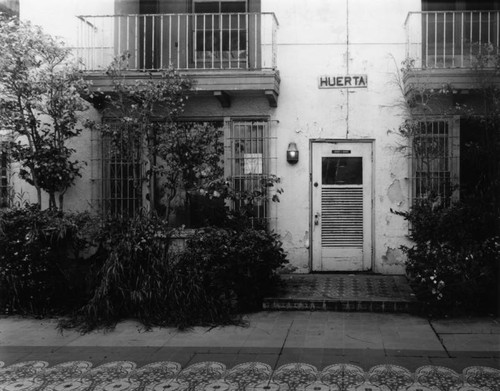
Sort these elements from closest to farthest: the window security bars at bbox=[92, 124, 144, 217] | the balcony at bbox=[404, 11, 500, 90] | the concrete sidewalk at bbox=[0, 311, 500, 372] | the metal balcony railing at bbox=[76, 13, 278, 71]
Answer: the concrete sidewalk at bbox=[0, 311, 500, 372], the balcony at bbox=[404, 11, 500, 90], the metal balcony railing at bbox=[76, 13, 278, 71], the window security bars at bbox=[92, 124, 144, 217]

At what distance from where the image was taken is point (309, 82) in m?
8.84

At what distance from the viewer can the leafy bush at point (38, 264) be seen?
23.3ft

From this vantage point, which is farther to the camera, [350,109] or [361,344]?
[350,109]

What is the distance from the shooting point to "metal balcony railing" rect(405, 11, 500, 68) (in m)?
8.48

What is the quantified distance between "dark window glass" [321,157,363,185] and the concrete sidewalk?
2.76 metres

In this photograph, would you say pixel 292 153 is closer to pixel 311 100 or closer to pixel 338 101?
pixel 311 100

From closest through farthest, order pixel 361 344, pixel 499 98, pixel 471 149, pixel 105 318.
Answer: pixel 361 344 → pixel 105 318 → pixel 499 98 → pixel 471 149

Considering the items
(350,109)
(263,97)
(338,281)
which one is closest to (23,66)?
(263,97)

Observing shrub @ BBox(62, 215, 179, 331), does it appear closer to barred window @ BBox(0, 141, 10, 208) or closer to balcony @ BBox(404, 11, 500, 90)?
barred window @ BBox(0, 141, 10, 208)

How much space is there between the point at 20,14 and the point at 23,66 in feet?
7.44

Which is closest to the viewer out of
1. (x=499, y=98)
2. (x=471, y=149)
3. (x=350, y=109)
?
(x=499, y=98)

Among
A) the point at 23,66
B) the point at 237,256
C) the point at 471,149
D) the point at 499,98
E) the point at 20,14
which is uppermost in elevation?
the point at 20,14

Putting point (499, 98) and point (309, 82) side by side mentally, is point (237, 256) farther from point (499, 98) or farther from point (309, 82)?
point (499, 98)

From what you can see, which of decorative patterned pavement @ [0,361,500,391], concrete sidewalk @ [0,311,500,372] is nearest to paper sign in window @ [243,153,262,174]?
concrete sidewalk @ [0,311,500,372]
